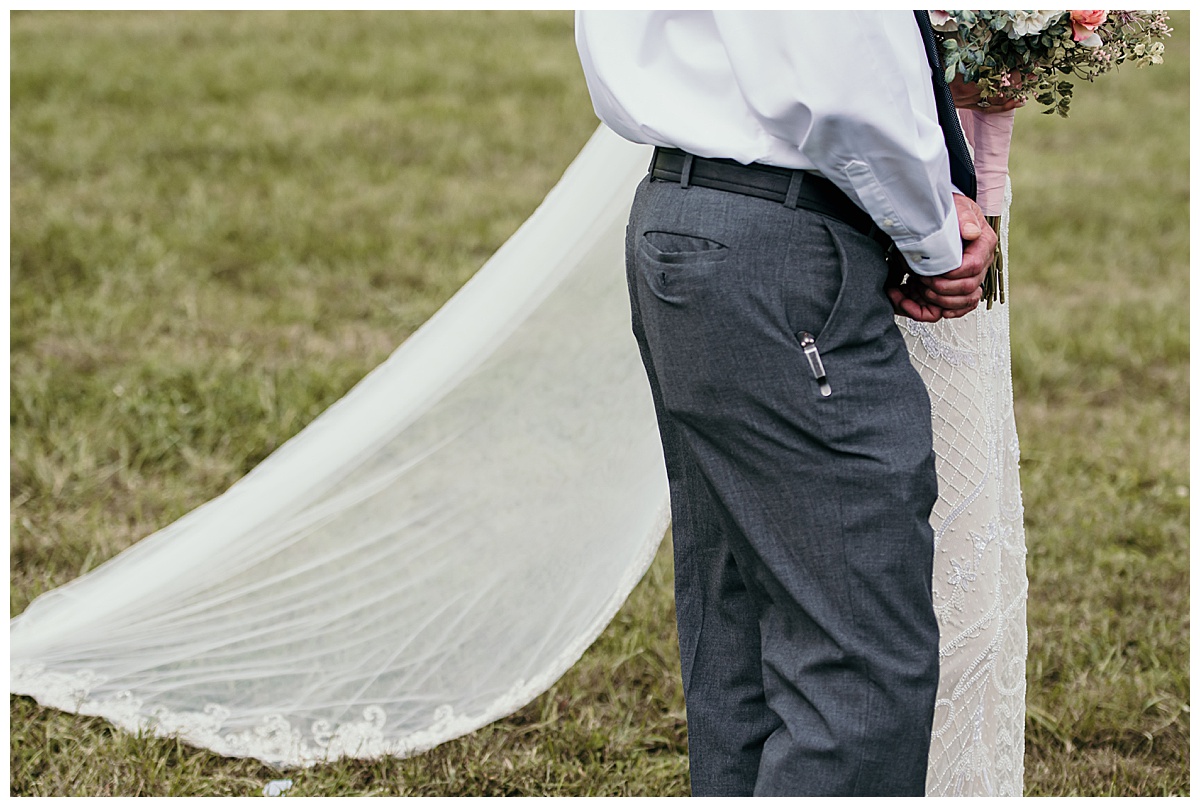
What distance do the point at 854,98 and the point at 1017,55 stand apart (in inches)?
15.2

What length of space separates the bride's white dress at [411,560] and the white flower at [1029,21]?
953 millimetres

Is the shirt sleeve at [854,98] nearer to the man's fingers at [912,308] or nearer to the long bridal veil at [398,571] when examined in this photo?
the man's fingers at [912,308]

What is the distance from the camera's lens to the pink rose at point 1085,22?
5.40ft

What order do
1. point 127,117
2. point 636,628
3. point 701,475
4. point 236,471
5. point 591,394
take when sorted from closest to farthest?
point 701,475
point 591,394
point 636,628
point 236,471
point 127,117

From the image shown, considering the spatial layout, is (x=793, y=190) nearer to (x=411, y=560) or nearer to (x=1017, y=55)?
(x=1017, y=55)

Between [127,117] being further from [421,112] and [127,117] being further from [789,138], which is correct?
[789,138]

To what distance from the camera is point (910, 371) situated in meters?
1.59

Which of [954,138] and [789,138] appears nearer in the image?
[789,138]

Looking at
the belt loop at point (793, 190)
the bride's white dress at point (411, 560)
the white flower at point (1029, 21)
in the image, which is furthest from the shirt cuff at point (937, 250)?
the bride's white dress at point (411, 560)

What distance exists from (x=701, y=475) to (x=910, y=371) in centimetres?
31

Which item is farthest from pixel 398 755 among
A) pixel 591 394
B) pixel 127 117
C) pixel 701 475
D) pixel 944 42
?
pixel 127 117

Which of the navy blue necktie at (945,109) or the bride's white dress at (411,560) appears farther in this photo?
the bride's white dress at (411,560)

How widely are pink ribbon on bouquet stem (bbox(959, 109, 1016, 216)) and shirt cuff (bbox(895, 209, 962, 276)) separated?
216 mm

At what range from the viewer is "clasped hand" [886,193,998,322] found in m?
1.61
